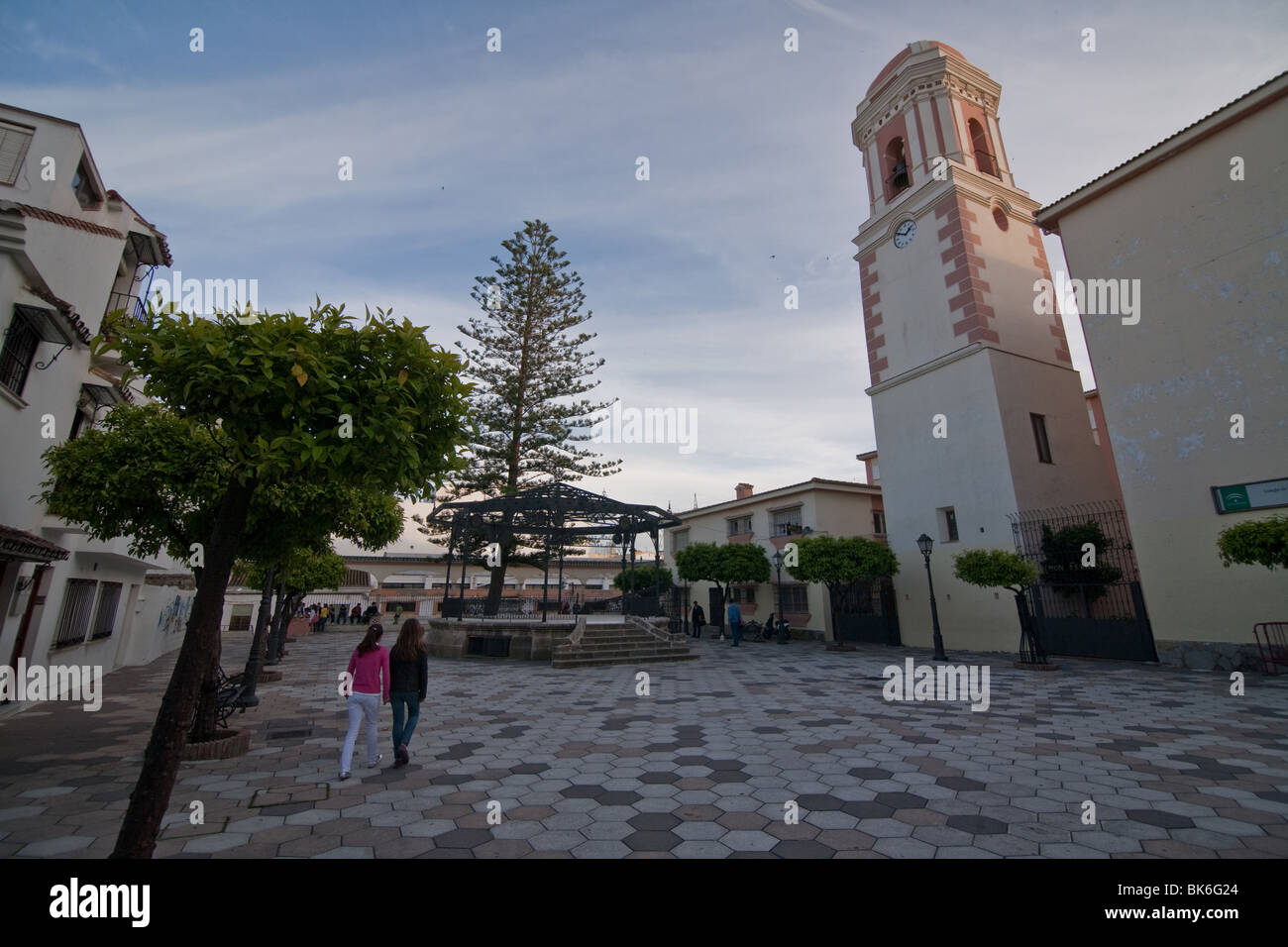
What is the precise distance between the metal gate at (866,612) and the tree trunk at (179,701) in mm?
18224

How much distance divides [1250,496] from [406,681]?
578 inches

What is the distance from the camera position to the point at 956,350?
1605 cm

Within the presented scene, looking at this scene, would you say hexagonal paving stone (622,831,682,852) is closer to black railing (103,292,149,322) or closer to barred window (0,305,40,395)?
barred window (0,305,40,395)

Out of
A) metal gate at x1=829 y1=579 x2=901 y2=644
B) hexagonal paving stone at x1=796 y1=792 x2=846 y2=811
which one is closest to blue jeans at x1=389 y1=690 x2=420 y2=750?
hexagonal paving stone at x1=796 y1=792 x2=846 y2=811

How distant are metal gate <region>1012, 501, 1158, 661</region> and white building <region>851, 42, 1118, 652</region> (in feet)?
2.45

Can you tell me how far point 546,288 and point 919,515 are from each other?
1655 centimetres

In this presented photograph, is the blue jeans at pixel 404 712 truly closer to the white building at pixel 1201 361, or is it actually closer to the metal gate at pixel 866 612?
the white building at pixel 1201 361

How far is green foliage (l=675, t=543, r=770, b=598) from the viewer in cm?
2438

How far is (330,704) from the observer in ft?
28.9

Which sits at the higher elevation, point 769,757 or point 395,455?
point 395,455

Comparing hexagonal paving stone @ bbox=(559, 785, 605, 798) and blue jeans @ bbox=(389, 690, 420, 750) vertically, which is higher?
blue jeans @ bbox=(389, 690, 420, 750)
